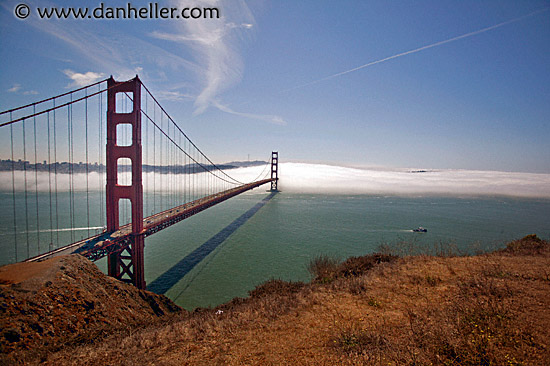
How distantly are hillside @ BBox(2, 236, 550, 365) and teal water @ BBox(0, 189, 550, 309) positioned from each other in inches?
240

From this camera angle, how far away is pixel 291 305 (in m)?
6.34

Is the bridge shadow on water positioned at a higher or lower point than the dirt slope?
lower

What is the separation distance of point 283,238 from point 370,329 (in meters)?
17.9

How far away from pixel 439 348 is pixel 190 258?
16.3m

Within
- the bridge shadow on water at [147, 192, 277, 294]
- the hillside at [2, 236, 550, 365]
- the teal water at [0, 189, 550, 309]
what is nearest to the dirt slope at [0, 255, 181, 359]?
the hillside at [2, 236, 550, 365]

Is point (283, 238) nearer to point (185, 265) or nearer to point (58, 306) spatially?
point (185, 265)

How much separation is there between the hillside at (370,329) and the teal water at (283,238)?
6.09m

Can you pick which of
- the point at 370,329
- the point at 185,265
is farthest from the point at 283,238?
the point at 370,329

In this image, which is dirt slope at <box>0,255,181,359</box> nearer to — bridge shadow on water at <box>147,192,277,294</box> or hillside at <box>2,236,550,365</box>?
hillside at <box>2,236,550,365</box>

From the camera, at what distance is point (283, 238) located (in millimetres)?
22375

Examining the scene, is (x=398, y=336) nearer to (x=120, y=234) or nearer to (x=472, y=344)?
(x=472, y=344)

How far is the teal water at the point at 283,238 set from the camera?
14172mm

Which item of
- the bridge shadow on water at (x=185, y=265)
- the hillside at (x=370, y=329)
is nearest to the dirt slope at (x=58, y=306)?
the hillside at (x=370, y=329)

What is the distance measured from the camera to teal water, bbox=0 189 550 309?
14.2 m
